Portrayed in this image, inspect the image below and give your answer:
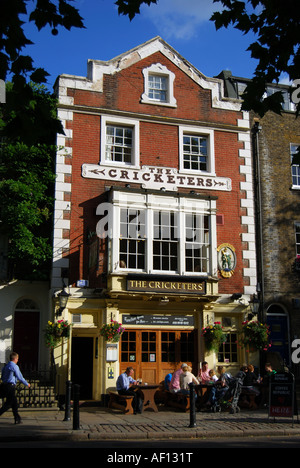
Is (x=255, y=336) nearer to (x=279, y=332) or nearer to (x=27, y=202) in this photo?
(x=279, y=332)

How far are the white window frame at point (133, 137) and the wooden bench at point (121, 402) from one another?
304 inches

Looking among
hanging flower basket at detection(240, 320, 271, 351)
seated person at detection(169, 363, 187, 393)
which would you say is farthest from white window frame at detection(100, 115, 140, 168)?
seated person at detection(169, 363, 187, 393)

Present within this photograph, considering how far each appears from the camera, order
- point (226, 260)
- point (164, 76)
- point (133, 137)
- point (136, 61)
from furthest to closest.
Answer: point (164, 76), point (136, 61), point (133, 137), point (226, 260)

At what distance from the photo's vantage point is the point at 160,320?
18.1m

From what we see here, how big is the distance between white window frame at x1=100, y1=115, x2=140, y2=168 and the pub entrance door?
5.79 metres

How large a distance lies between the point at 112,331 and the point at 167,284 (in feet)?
7.54

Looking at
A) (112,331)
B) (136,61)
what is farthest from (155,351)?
(136,61)

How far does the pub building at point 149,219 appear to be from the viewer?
17.3m

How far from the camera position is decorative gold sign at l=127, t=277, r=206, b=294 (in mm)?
17016

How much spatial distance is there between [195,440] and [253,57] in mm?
7392

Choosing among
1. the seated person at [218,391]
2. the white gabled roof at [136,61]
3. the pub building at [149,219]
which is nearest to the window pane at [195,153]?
the pub building at [149,219]

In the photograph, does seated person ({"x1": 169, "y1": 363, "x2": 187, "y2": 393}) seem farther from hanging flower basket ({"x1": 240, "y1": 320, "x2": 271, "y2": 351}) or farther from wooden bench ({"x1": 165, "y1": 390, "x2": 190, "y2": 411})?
hanging flower basket ({"x1": 240, "y1": 320, "x2": 271, "y2": 351})

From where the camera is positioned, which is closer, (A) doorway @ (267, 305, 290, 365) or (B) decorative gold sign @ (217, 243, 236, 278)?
(B) decorative gold sign @ (217, 243, 236, 278)
